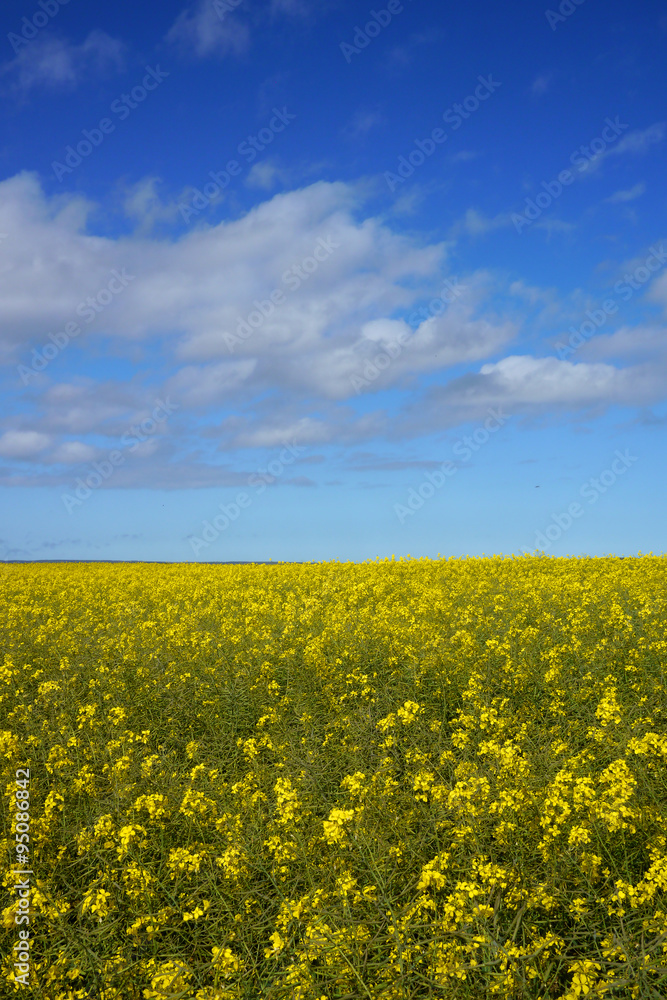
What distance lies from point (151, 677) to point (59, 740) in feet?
5.27

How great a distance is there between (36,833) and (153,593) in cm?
1051

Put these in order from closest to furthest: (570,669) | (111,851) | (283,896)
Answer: (283,896), (111,851), (570,669)

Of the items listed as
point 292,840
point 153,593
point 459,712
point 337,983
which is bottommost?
point 337,983

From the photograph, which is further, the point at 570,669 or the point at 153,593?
the point at 153,593

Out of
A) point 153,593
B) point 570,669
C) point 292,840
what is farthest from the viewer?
point 153,593

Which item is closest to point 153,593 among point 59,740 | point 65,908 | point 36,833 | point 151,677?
point 151,677

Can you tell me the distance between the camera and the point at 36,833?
18.4 feet

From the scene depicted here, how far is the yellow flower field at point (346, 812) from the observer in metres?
4.00

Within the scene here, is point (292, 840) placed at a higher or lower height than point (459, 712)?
lower

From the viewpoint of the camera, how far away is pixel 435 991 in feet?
12.5

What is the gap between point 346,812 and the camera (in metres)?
4.54

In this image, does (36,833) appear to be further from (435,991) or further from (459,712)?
(459,712)

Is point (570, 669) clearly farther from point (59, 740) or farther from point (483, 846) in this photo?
point (59, 740)

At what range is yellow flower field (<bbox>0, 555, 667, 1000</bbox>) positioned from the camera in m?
4.00
